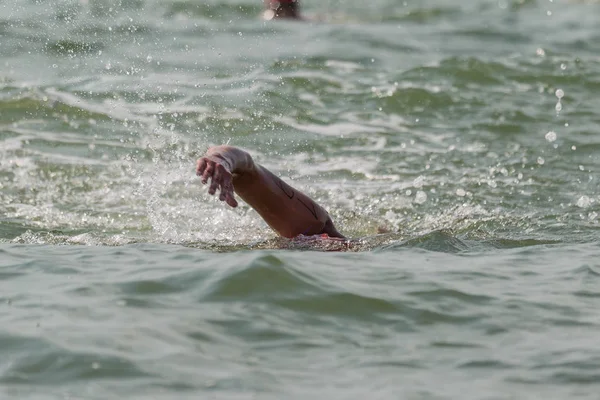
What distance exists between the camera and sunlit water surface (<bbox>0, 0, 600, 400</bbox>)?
14.9 feet

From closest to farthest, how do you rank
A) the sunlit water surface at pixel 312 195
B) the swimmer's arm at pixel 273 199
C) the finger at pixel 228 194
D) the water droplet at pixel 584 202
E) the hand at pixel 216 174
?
the sunlit water surface at pixel 312 195, the finger at pixel 228 194, the hand at pixel 216 174, the swimmer's arm at pixel 273 199, the water droplet at pixel 584 202

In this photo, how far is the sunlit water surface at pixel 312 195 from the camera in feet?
14.9

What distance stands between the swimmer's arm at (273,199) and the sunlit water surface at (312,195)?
24 centimetres

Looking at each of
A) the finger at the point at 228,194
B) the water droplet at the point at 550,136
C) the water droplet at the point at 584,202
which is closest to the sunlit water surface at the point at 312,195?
the water droplet at the point at 584,202

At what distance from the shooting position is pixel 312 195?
9.02 m

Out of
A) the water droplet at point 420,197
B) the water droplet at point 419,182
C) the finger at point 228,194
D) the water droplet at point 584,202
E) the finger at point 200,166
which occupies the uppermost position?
the finger at point 200,166

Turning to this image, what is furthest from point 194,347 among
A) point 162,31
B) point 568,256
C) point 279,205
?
point 162,31

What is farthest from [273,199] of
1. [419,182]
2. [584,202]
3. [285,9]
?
[285,9]

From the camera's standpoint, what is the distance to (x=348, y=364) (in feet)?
14.9

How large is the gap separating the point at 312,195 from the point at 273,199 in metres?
2.27

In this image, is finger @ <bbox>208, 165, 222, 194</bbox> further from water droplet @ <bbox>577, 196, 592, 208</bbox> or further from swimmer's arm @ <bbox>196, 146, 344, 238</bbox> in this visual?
water droplet @ <bbox>577, 196, 592, 208</bbox>

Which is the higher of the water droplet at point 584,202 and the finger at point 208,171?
the finger at point 208,171

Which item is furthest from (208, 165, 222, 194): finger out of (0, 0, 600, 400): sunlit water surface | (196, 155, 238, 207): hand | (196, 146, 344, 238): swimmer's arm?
(0, 0, 600, 400): sunlit water surface

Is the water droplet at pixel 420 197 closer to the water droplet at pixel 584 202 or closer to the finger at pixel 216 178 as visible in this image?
the water droplet at pixel 584 202
